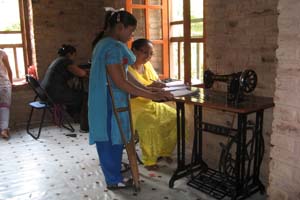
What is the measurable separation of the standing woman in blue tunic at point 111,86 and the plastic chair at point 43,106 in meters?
1.88

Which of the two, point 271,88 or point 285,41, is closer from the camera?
point 285,41

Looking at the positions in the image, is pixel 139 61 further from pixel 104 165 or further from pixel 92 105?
pixel 104 165

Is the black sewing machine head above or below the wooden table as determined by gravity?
above

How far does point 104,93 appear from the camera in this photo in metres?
2.42

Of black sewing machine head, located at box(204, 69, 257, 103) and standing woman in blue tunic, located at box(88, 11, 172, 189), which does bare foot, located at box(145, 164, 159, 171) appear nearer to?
standing woman in blue tunic, located at box(88, 11, 172, 189)

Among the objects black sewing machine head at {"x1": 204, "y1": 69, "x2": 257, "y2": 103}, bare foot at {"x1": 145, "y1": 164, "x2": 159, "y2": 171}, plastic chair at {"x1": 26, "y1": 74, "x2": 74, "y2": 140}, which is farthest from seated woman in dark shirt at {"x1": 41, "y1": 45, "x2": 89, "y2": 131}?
black sewing machine head at {"x1": 204, "y1": 69, "x2": 257, "y2": 103}

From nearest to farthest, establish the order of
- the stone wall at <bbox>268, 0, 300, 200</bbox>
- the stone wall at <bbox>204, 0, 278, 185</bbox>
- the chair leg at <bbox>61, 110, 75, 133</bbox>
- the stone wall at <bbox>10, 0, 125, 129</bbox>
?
the stone wall at <bbox>268, 0, 300, 200</bbox>, the stone wall at <bbox>204, 0, 278, 185</bbox>, the chair leg at <bbox>61, 110, 75, 133</bbox>, the stone wall at <bbox>10, 0, 125, 129</bbox>

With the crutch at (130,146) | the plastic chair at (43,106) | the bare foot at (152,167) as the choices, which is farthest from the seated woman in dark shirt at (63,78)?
the crutch at (130,146)

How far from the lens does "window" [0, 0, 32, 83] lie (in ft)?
15.6

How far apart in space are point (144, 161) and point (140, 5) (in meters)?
2.01

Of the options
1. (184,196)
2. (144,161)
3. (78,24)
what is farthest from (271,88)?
(78,24)

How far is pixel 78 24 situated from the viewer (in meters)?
4.96

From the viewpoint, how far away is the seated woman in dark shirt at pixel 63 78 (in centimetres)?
417

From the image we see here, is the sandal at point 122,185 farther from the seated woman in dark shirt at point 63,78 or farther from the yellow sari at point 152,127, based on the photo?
the seated woman in dark shirt at point 63,78
